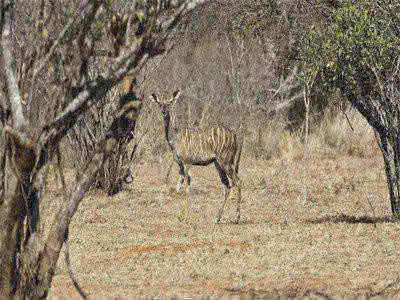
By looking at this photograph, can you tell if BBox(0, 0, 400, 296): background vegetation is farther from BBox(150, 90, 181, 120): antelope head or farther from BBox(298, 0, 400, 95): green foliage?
BBox(150, 90, 181, 120): antelope head

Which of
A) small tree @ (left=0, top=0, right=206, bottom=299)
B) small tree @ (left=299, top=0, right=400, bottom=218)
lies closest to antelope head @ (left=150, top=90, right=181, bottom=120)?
small tree @ (left=299, top=0, right=400, bottom=218)

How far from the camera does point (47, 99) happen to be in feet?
19.5

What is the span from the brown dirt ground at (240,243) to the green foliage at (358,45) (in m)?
1.89

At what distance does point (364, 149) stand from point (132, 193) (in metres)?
7.96

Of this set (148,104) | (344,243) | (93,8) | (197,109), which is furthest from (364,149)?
(93,8)

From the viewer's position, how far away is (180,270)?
876cm

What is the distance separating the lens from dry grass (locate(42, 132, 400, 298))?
25.9 ft

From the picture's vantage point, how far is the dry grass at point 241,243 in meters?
7.89

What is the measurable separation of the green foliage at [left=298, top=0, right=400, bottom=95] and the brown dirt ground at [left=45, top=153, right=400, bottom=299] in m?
1.89

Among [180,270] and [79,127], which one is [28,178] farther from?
[79,127]

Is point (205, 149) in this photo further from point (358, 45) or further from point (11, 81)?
point (11, 81)

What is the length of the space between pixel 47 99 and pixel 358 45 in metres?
5.90

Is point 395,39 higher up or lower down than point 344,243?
higher up

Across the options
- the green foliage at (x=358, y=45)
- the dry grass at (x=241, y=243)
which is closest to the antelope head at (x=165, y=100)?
the dry grass at (x=241, y=243)
